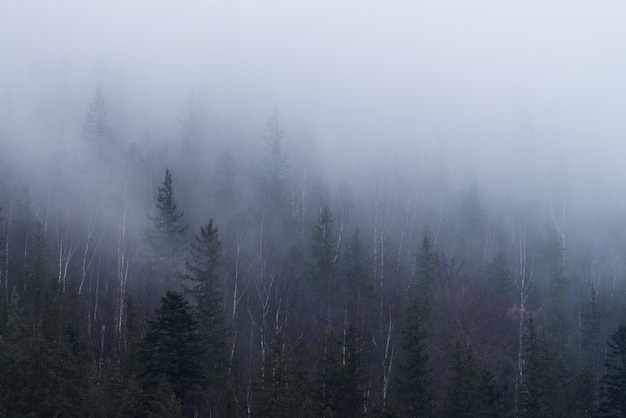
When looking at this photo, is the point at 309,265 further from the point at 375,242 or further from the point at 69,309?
the point at 69,309

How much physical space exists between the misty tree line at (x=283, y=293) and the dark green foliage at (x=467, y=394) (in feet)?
0.33

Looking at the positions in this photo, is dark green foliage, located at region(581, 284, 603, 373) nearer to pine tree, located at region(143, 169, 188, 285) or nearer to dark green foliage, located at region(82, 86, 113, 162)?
pine tree, located at region(143, 169, 188, 285)

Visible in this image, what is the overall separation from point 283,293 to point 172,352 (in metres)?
22.5

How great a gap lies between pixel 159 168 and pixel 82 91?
2713cm


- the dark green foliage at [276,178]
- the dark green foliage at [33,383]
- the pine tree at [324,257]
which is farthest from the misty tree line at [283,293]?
the dark green foliage at [276,178]

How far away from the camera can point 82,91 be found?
295 feet

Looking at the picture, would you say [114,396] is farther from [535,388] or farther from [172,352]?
[535,388]

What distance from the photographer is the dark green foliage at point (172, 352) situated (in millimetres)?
26516

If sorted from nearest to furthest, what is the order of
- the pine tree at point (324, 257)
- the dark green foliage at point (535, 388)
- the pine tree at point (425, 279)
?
the dark green foliage at point (535, 388), the pine tree at point (425, 279), the pine tree at point (324, 257)

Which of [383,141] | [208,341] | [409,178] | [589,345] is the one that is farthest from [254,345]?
[383,141]

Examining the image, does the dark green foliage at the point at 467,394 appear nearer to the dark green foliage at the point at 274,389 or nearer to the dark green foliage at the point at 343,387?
the dark green foliage at the point at 343,387

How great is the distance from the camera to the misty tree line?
2702 cm

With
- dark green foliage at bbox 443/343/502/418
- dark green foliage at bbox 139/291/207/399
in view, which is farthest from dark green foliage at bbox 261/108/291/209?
dark green foliage at bbox 139/291/207/399

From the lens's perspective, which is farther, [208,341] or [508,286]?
[508,286]
